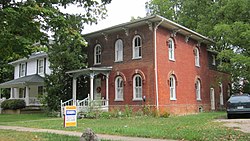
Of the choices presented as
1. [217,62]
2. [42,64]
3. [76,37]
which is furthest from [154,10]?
[76,37]

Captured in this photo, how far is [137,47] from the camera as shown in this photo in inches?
965

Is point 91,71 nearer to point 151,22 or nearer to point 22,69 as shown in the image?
point 151,22

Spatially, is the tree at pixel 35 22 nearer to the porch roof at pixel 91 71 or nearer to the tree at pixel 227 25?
the porch roof at pixel 91 71

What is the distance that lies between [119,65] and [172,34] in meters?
5.09

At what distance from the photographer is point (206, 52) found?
3159cm

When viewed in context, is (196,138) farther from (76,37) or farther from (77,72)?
(77,72)

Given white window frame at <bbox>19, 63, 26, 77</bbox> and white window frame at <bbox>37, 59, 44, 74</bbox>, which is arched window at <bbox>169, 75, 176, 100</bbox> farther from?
white window frame at <bbox>19, 63, 26, 77</bbox>

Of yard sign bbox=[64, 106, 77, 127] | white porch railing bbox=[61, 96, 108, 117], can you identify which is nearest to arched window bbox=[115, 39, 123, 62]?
white porch railing bbox=[61, 96, 108, 117]

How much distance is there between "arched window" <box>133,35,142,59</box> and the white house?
39.3ft

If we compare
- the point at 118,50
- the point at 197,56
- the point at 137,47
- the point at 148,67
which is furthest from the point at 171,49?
the point at 197,56

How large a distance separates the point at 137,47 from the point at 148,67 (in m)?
2.14

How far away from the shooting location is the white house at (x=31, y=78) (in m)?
34.5

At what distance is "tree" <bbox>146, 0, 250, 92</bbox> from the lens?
1064 inches

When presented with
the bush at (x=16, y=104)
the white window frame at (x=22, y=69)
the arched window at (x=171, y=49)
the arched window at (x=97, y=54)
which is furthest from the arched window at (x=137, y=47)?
the white window frame at (x=22, y=69)
